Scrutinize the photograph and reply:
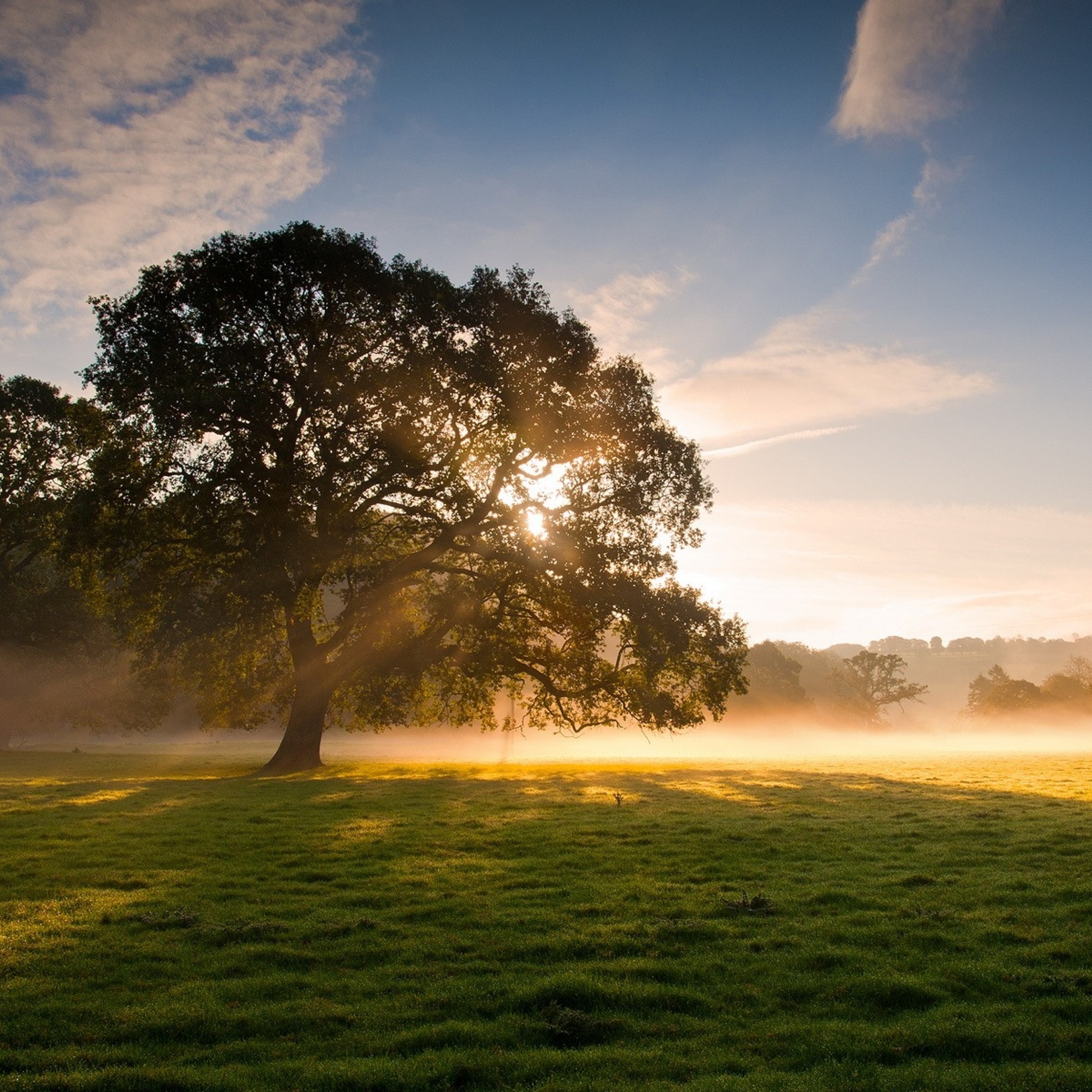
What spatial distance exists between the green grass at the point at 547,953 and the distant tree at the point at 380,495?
14.4 meters

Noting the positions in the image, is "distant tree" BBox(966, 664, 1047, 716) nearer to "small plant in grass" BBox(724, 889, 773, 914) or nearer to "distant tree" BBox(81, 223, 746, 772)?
"distant tree" BBox(81, 223, 746, 772)

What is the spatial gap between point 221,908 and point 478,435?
24.5 metres

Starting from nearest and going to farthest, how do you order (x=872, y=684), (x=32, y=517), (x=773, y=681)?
(x=32, y=517) < (x=773, y=681) < (x=872, y=684)

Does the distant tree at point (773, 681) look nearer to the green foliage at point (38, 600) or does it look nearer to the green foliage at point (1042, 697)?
the green foliage at point (1042, 697)

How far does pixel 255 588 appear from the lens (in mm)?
29859

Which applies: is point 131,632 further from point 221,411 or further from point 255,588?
point 221,411

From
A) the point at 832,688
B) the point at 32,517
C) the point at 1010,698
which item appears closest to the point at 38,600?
the point at 32,517

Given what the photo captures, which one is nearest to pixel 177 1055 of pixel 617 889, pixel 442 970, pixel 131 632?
pixel 442 970

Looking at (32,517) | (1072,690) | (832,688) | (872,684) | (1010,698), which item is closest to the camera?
(32,517)

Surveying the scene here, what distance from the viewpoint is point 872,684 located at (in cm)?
11712

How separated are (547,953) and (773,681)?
96171 millimetres

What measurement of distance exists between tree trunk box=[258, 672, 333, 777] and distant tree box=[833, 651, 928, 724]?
94.2m

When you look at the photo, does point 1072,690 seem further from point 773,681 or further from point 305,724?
point 305,724

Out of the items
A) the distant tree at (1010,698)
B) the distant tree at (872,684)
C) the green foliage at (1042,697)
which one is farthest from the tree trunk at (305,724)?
the distant tree at (872,684)
